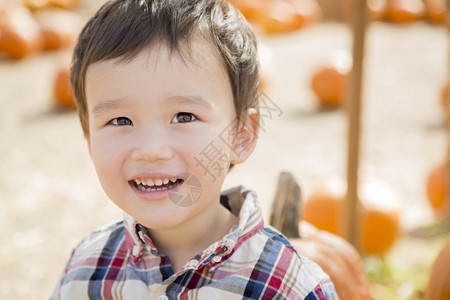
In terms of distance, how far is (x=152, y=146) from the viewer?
1392mm

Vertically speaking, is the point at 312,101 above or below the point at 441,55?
below

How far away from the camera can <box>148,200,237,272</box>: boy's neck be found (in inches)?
63.0

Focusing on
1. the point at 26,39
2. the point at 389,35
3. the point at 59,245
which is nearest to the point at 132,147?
the point at 59,245

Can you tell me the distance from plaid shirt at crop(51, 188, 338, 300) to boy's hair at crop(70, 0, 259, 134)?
13.3 inches

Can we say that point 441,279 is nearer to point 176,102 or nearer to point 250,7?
point 176,102

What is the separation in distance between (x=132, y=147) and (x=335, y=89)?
4952 millimetres

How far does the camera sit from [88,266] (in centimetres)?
168

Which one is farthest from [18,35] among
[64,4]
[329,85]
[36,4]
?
[329,85]

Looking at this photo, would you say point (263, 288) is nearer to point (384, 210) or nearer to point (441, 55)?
point (384, 210)

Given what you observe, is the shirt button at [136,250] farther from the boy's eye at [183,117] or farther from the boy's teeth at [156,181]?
the boy's eye at [183,117]

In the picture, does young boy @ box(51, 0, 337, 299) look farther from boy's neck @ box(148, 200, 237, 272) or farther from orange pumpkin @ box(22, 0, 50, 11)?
orange pumpkin @ box(22, 0, 50, 11)

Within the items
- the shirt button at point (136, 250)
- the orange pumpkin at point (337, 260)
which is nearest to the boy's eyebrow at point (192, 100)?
the shirt button at point (136, 250)

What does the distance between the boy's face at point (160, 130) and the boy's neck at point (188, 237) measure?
10 centimetres

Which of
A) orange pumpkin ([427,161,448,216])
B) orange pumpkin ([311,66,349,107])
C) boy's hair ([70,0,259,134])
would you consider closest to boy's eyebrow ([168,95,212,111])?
boy's hair ([70,0,259,134])
